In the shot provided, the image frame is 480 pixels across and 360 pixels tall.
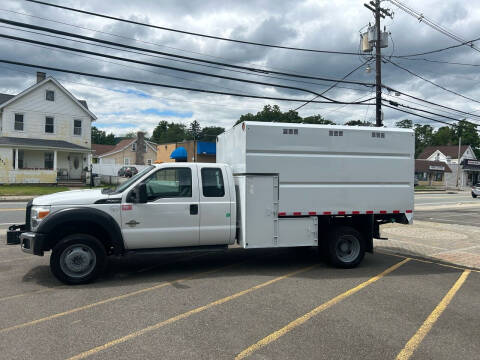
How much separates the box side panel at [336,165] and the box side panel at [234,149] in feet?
0.56

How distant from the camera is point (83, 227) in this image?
6.21 metres

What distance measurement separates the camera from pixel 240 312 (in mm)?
4965

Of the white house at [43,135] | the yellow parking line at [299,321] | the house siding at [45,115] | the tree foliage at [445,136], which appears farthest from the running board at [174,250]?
the tree foliage at [445,136]

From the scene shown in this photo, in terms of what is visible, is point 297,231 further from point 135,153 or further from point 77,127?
point 135,153

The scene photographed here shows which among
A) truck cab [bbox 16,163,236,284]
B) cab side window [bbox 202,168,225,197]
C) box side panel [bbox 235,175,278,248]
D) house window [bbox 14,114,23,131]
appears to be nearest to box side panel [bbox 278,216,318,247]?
box side panel [bbox 235,175,278,248]

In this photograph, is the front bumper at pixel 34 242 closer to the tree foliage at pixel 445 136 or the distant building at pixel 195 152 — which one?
the distant building at pixel 195 152

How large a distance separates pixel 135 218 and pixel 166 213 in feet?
1.66

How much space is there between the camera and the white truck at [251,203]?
239 inches

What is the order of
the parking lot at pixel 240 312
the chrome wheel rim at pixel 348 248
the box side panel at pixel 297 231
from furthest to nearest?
1. the chrome wheel rim at pixel 348 248
2. the box side panel at pixel 297 231
3. the parking lot at pixel 240 312

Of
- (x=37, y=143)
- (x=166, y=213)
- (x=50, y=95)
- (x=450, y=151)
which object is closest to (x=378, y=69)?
(x=166, y=213)

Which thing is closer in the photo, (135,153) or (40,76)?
(40,76)

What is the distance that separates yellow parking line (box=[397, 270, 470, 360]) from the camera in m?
3.99

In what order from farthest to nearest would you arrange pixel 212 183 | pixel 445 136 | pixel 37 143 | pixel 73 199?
pixel 445 136, pixel 37 143, pixel 212 183, pixel 73 199

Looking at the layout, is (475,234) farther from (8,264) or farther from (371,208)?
(8,264)
